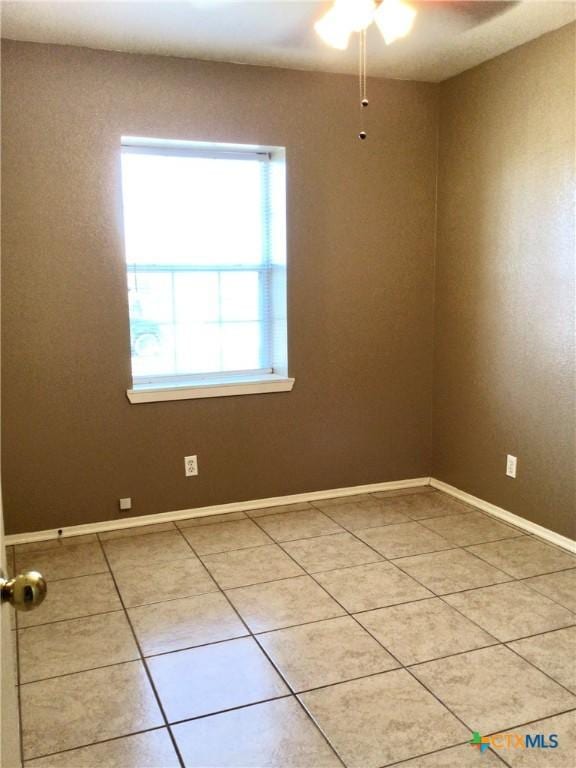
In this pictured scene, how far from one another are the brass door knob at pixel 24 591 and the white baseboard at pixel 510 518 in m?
2.81

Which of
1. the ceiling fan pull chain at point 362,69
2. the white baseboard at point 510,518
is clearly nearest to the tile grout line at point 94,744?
the white baseboard at point 510,518

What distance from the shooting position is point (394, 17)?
103 inches

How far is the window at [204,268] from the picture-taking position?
3.53m

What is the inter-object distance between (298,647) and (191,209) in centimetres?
235

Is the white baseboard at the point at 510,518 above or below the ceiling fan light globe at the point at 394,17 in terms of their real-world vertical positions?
below

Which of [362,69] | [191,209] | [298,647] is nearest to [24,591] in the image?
[298,647]

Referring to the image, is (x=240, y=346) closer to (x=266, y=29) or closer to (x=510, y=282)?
(x=510, y=282)

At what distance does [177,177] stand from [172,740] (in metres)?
2.74

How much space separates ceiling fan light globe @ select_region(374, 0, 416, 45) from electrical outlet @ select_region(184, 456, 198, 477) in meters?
2.27

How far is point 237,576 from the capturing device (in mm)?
2926

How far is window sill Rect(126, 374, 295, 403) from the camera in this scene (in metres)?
3.49

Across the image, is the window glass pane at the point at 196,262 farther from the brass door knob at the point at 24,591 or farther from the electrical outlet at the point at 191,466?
the brass door knob at the point at 24,591

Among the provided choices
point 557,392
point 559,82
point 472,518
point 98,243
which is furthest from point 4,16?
point 472,518

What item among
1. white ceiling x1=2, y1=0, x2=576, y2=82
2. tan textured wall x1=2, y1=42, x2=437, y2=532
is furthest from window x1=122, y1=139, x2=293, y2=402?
white ceiling x1=2, y1=0, x2=576, y2=82
